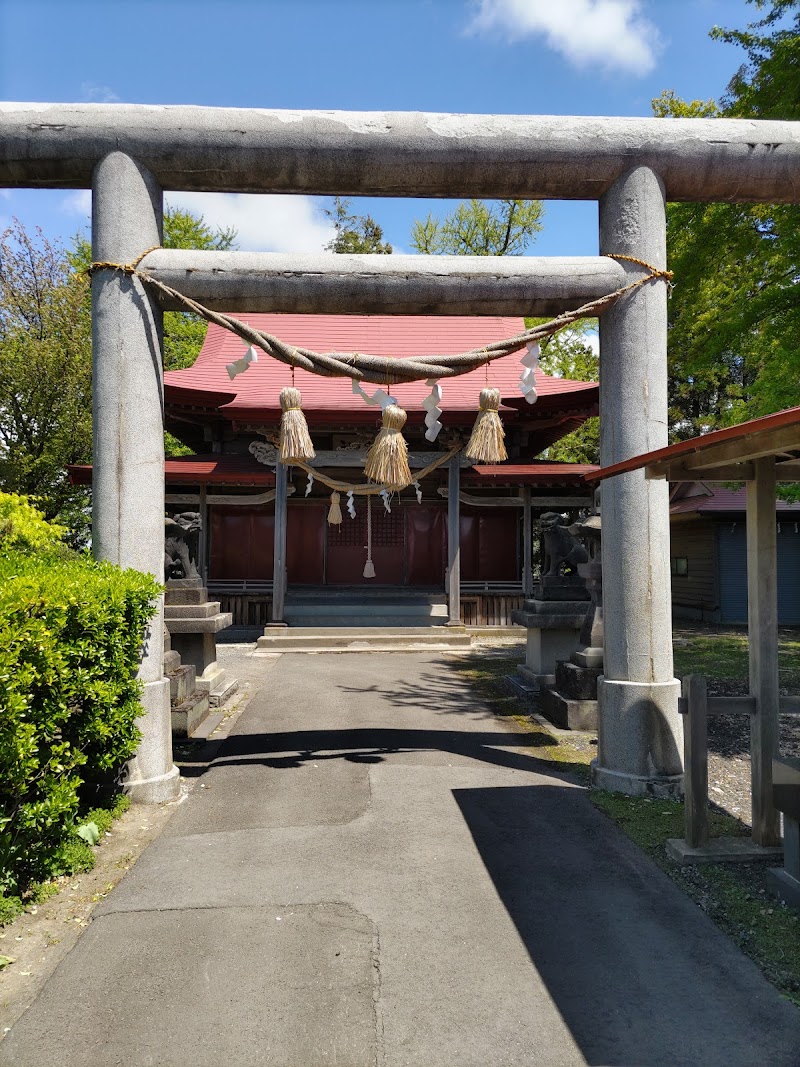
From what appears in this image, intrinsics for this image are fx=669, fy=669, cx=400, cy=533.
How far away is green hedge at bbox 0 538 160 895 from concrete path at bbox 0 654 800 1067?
58 centimetres

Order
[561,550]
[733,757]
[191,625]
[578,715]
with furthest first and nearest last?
[561,550] < [191,625] < [578,715] < [733,757]

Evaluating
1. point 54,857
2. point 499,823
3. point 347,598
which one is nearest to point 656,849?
point 499,823

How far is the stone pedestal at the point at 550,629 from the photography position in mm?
8938

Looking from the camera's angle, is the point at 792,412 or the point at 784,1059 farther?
the point at 792,412

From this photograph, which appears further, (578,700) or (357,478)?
(357,478)

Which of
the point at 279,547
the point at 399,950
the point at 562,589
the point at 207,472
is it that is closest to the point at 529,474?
the point at 279,547

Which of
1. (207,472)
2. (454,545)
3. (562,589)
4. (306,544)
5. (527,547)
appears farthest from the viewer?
(306,544)

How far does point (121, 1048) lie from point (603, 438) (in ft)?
16.3

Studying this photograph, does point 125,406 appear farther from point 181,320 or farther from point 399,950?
point 181,320

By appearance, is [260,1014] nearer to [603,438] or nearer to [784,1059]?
[784,1059]

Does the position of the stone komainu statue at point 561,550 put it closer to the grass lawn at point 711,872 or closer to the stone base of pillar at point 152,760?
the grass lawn at point 711,872

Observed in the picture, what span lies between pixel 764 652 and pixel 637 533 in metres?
1.43

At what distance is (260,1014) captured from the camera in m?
2.66

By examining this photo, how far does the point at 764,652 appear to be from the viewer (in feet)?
13.6
